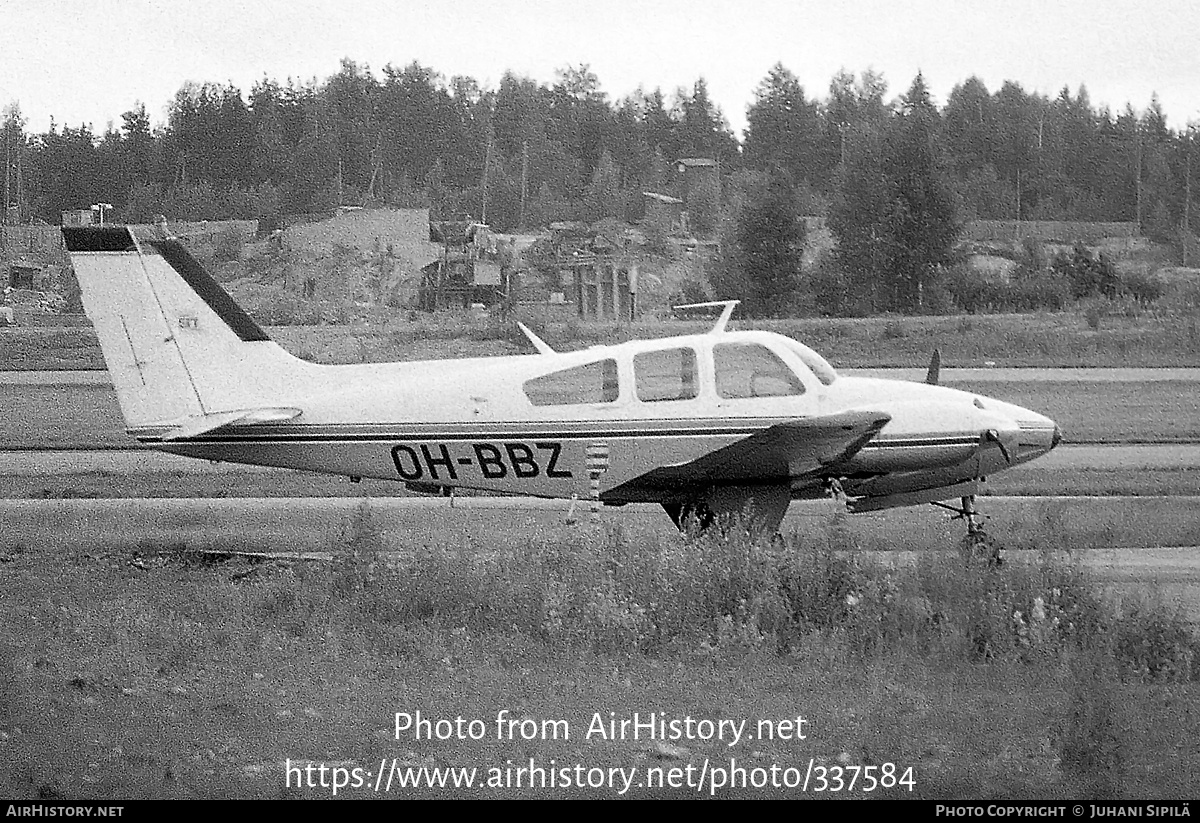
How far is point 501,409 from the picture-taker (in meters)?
10.8

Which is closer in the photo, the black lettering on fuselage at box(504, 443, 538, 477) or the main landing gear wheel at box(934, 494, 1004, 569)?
the main landing gear wheel at box(934, 494, 1004, 569)

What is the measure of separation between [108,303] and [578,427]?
152 inches

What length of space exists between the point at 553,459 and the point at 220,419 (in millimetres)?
2648

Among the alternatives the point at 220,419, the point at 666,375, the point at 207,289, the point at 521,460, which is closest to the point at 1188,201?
the point at 666,375

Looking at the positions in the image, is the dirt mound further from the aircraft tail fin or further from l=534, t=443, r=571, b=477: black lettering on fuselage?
l=534, t=443, r=571, b=477: black lettering on fuselage

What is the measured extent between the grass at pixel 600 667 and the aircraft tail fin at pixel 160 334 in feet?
5.46

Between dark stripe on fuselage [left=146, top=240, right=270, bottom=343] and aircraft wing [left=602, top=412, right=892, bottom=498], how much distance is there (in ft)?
10.8

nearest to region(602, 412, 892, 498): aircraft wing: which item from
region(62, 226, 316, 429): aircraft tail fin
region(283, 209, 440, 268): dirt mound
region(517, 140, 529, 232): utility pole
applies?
region(62, 226, 316, 429): aircraft tail fin

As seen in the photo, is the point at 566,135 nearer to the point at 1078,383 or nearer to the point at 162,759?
the point at 1078,383

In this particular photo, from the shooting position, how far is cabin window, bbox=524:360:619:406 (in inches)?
421

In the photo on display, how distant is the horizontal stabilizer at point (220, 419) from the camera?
35.0 feet

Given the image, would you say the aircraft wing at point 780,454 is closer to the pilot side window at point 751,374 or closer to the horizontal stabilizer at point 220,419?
the pilot side window at point 751,374

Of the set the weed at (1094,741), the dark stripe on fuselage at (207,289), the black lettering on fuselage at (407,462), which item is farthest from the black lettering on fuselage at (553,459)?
the weed at (1094,741)

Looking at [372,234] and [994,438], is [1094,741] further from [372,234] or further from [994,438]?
[372,234]
